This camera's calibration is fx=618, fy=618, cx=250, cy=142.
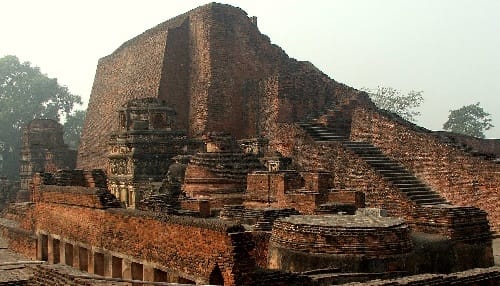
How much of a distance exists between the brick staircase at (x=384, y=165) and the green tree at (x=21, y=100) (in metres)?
30.1

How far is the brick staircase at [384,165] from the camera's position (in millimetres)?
15023

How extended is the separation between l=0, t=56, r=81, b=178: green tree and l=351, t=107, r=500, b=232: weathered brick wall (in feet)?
106

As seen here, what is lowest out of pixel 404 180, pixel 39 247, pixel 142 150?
pixel 39 247

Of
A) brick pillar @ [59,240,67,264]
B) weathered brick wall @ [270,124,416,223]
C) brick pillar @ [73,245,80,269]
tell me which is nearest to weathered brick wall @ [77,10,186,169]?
weathered brick wall @ [270,124,416,223]

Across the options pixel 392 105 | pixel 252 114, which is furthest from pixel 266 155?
pixel 392 105

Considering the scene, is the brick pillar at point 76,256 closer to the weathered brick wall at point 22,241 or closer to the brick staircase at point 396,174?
the weathered brick wall at point 22,241

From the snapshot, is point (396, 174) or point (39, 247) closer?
point (39, 247)

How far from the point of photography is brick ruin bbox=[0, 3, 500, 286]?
8.41m

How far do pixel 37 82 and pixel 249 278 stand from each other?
146ft

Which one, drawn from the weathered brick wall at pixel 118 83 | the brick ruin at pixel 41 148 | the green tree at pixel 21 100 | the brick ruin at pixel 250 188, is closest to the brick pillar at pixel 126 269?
the brick ruin at pixel 250 188

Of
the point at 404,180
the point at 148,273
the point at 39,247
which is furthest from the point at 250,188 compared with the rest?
the point at 148,273

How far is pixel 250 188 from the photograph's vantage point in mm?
15469

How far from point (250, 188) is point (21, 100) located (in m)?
36.1

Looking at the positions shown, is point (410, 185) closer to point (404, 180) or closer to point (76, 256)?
point (404, 180)
